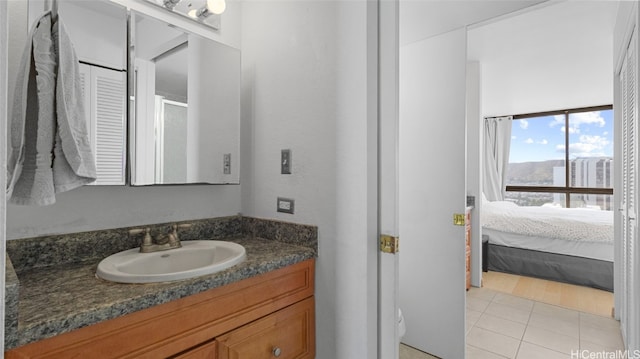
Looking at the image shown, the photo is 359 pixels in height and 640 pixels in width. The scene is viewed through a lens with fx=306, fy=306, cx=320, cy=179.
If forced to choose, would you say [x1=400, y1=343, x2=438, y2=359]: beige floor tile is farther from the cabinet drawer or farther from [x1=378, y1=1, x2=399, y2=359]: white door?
the cabinet drawer

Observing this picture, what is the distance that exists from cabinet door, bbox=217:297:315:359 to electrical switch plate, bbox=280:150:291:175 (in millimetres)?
587

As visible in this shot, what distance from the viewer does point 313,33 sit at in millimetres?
1354

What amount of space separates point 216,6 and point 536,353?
2.83 meters

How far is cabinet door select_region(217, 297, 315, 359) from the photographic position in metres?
1.05

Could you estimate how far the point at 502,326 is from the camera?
2.39 m

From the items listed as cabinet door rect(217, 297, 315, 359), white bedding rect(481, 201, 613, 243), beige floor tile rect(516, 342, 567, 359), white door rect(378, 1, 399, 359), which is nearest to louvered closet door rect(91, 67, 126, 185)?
cabinet door rect(217, 297, 315, 359)

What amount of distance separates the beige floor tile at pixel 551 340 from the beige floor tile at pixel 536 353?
55mm

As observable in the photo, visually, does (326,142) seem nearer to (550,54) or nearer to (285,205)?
(285,205)

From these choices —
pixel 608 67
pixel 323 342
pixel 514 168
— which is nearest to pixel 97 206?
pixel 323 342

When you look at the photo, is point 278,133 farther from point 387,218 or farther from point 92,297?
point 92,297

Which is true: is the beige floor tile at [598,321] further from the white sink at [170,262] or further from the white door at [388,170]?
the white sink at [170,262]

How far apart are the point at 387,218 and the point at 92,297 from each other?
0.97 metres

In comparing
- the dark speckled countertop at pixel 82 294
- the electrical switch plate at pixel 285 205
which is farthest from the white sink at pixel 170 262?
the electrical switch plate at pixel 285 205

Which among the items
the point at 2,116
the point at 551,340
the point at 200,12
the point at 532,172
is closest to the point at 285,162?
the point at 200,12
